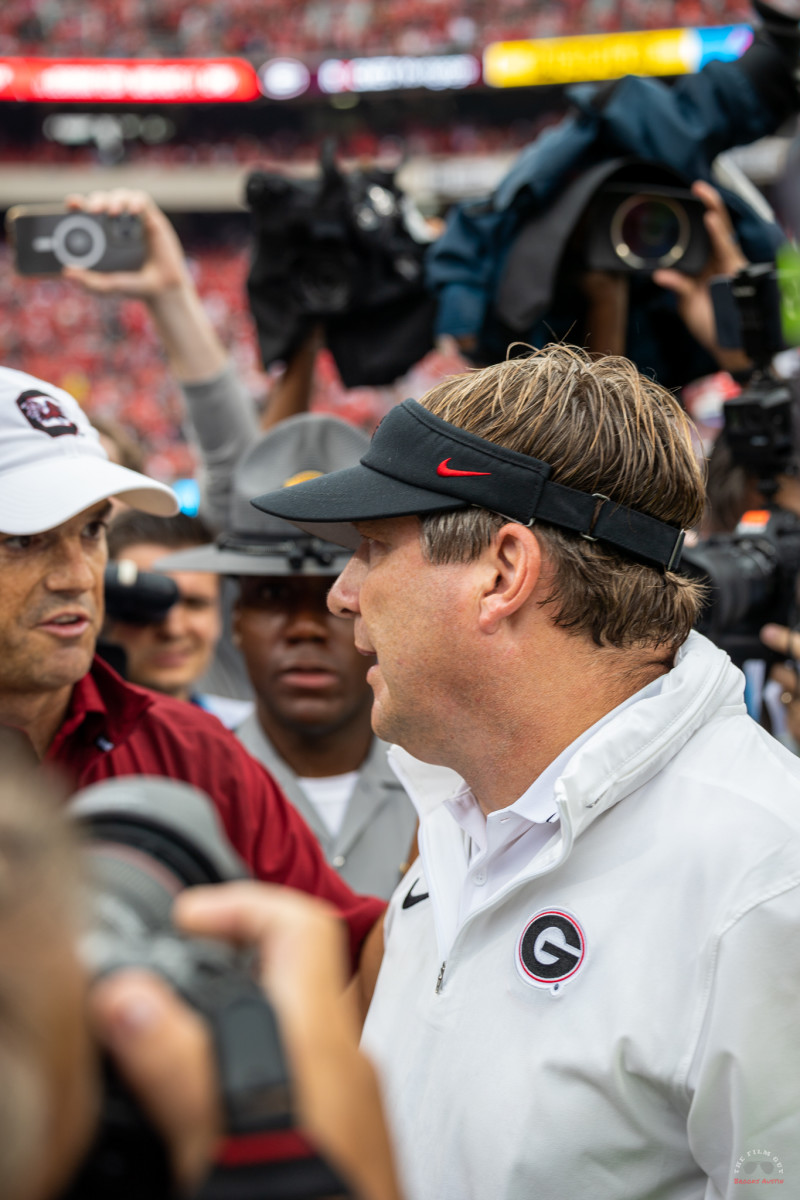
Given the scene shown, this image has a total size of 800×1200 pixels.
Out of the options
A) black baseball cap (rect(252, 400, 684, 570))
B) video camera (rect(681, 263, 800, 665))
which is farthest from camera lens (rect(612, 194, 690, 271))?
black baseball cap (rect(252, 400, 684, 570))

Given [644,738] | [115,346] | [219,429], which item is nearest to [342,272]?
[219,429]

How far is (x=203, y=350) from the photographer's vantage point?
2.92 m

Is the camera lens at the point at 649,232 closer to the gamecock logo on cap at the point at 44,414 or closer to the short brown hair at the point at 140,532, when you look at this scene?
the gamecock logo on cap at the point at 44,414

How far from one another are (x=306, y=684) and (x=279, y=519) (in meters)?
0.35

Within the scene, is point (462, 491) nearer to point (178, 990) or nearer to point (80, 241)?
point (178, 990)

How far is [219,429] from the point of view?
298cm

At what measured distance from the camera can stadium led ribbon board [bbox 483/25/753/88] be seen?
17.9 m

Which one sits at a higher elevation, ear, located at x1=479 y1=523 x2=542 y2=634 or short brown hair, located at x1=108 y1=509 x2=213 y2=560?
ear, located at x1=479 y1=523 x2=542 y2=634

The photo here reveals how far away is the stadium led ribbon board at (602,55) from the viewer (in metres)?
17.9

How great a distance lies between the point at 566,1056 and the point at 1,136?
23.5 m

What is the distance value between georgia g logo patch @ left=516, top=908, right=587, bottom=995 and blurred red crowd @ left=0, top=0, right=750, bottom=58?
20.8m

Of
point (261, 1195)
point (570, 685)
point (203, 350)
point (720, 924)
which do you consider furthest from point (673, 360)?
point (261, 1195)

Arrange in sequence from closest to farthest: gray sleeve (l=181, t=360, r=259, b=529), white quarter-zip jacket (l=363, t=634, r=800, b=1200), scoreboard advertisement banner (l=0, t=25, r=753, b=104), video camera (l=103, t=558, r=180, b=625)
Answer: white quarter-zip jacket (l=363, t=634, r=800, b=1200) < video camera (l=103, t=558, r=180, b=625) < gray sleeve (l=181, t=360, r=259, b=529) < scoreboard advertisement banner (l=0, t=25, r=753, b=104)

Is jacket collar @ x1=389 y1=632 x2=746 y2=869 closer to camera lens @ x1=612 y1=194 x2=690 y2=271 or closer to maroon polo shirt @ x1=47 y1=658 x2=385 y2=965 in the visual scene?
maroon polo shirt @ x1=47 y1=658 x2=385 y2=965
